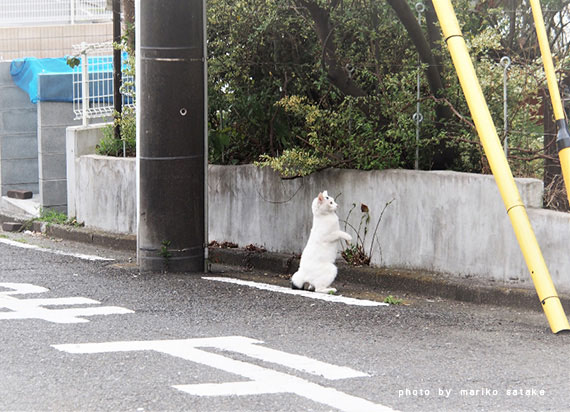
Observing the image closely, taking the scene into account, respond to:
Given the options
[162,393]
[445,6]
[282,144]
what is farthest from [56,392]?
[282,144]

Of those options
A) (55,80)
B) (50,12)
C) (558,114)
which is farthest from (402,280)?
(50,12)

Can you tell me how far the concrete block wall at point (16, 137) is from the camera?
16406mm

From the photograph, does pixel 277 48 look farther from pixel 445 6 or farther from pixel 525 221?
pixel 525 221

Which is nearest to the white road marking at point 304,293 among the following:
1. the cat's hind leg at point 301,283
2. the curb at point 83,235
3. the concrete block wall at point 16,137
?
the cat's hind leg at point 301,283

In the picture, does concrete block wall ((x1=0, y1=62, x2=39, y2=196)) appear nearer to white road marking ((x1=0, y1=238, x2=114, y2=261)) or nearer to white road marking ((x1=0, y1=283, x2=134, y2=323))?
white road marking ((x1=0, y1=238, x2=114, y2=261))

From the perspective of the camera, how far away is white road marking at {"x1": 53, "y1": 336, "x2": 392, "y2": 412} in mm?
5234

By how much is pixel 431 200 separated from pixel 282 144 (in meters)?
2.88

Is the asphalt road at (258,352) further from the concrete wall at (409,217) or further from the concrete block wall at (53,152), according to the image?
the concrete block wall at (53,152)

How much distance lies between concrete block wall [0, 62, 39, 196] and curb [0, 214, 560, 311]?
4.62 m

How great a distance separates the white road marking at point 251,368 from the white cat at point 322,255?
2277 mm

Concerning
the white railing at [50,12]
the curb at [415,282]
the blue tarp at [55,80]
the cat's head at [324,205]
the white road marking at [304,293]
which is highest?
the white railing at [50,12]

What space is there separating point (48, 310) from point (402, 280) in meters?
3.45

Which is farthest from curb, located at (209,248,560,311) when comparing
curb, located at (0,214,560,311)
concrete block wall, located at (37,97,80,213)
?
concrete block wall, located at (37,97,80,213)

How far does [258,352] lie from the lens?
20.7 feet
